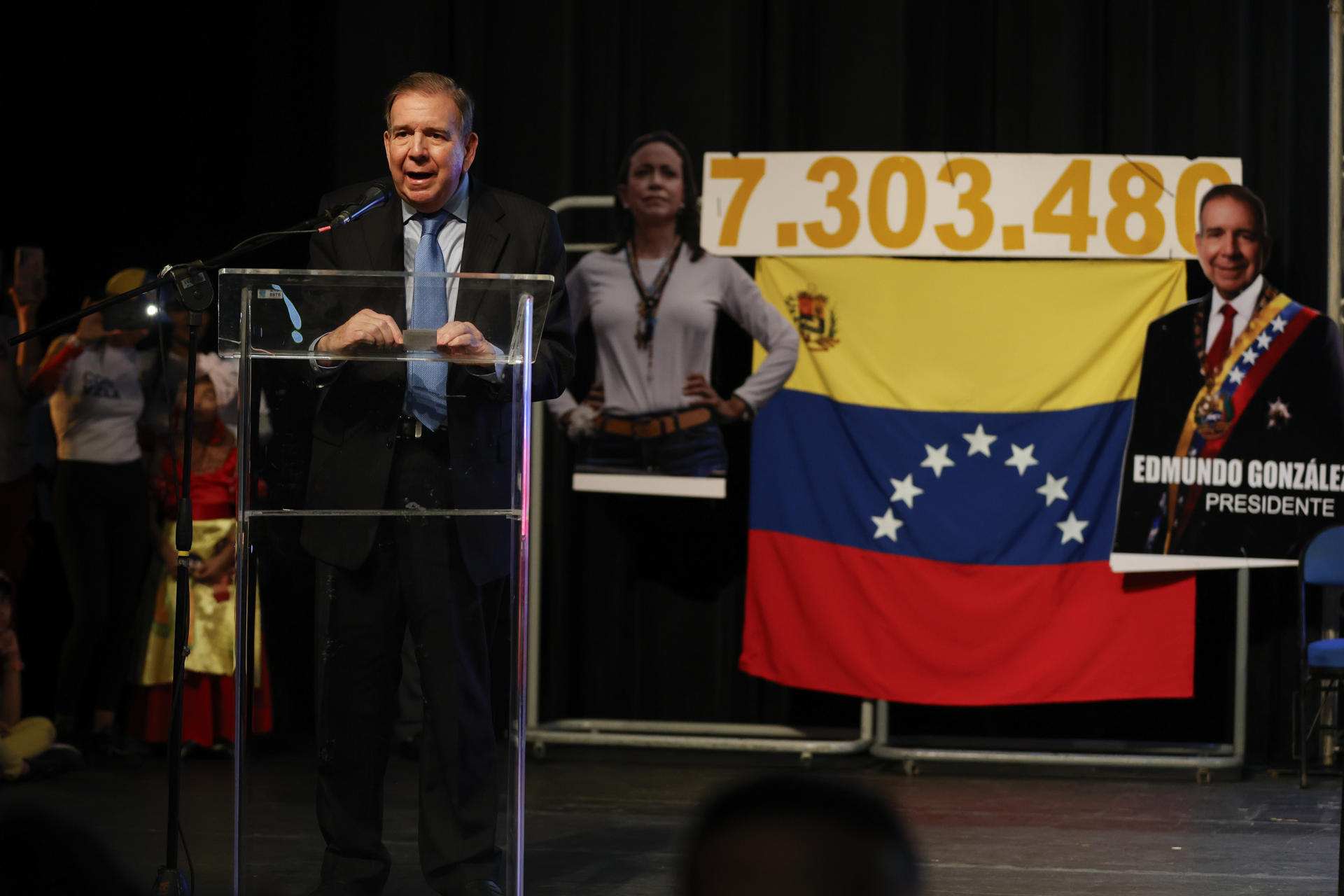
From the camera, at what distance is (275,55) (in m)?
5.57

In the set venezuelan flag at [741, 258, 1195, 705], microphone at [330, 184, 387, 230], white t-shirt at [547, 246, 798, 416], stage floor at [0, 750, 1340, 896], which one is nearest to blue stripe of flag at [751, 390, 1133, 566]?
venezuelan flag at [741, 258, 1195, 705]

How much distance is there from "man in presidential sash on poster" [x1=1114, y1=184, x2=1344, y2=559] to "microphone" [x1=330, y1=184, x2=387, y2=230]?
300cm

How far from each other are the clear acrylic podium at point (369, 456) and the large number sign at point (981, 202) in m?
2.60

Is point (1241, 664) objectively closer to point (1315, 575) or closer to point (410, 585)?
point (1315, 575)

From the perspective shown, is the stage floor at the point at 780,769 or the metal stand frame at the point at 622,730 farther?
the metal stand frame at the point at 622,730

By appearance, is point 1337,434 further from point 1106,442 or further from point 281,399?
point 281,399

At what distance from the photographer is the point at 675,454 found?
4883mm

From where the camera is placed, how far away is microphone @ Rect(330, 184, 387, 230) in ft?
8.04

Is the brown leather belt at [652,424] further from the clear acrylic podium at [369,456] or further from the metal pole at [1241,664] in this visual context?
the clear acrylic podium at [369,456]

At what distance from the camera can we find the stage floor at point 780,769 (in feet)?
7.64

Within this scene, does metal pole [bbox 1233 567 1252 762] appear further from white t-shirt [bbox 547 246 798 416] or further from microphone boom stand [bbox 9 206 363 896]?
microphone boom stand [bbox 9 206 363 896]

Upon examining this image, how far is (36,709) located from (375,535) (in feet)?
12.7

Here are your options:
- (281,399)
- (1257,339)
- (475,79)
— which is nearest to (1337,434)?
(1257,339)

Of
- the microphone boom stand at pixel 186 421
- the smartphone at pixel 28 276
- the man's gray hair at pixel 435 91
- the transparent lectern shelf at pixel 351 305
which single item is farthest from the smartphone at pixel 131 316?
the transparent lectern shelf at pixel 351 305
